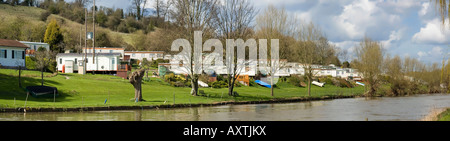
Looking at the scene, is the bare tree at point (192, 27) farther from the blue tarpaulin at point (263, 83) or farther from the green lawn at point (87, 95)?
the blue tarpaulin at point (263, 83)

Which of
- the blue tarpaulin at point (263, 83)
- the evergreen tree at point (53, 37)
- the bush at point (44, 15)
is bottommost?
the blue tarpaulin at point (263, 83)

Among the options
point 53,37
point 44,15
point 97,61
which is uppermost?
point 44,15

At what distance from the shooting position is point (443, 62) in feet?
64.3

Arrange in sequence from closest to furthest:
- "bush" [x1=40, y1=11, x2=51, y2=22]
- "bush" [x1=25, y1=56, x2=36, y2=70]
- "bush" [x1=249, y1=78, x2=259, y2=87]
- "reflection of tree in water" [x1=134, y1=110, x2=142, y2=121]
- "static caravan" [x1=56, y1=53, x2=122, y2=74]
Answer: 1. "reflection of tree in water" [x1=134, y1=110, x2=142, y2=121]
2. "bush" [x1=25, y1=56, x2=36, y2=70]
3. "static caravan" [x1=56, y1=53, x2=122, y2=74]
4. "bush" [x1=249, y1=78, x2=259, y2=87]
5. "bush" [x1=40, y1=11, x2=51, y2=22]

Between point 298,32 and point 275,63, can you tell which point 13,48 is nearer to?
point 275,63

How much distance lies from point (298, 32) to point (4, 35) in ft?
219

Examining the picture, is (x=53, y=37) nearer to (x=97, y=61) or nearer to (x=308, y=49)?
(x=97, y=61)

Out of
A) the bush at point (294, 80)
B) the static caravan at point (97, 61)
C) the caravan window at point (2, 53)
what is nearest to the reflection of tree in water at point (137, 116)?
the caravan window at point (2, 53)

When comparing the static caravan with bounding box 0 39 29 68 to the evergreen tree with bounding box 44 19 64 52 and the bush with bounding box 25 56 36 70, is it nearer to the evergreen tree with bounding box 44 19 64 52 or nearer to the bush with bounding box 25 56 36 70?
the bush with bounding box 25 56 36 70

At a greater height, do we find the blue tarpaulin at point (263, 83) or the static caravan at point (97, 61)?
the static caravan at point (97, 61)

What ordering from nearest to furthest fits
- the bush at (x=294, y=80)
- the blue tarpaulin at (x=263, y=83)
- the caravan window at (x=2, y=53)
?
the caravan window at (x=2, y=53)
the blue tarpaulin at (x=263, y=83)
the bush at (x=294, y=80)

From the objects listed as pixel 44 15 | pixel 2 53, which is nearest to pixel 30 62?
pixel 2 53

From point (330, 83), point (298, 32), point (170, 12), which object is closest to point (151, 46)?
point (330, 83)
